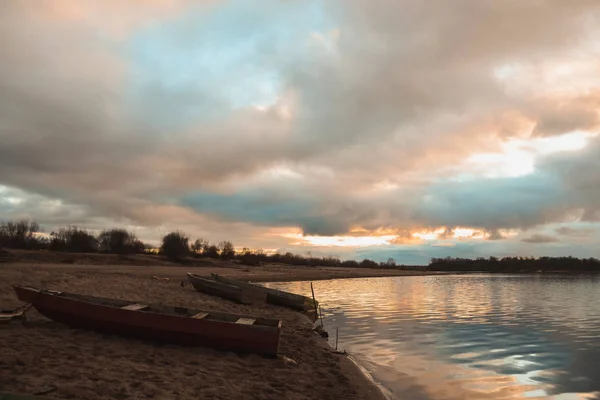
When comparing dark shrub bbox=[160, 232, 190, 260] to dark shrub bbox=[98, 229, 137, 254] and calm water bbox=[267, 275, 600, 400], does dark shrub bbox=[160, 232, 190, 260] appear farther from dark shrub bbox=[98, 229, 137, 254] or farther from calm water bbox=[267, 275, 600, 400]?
calm water bbox=[267, 275, 600, 400]

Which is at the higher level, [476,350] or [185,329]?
[185,329]

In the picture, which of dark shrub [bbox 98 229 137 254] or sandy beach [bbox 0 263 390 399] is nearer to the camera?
sandy beach [bbox 0 263 390 399]

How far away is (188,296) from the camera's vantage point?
24547mm

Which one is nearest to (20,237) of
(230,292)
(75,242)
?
(75,242)

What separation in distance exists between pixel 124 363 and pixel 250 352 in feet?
11.1

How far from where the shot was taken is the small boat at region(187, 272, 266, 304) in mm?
26500

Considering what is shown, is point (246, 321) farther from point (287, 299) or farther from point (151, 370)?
point (287, 299)

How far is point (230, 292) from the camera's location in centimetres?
2650

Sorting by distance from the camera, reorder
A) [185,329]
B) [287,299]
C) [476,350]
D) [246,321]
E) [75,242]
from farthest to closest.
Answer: [75,242] < [287,299] < [476,350] < [246,321] < [185,329]

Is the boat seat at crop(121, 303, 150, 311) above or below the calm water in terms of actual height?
above

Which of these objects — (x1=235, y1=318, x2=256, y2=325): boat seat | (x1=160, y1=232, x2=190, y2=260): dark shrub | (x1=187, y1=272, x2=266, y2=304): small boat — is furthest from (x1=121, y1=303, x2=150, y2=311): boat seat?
(x1=160, y1=232, x2=190, y2=260): dark shrub

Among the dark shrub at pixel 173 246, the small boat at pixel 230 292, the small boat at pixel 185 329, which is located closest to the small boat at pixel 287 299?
the small boat at pixel 230 292

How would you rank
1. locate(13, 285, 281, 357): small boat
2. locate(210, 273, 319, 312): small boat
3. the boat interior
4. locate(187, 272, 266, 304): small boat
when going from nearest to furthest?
1. locate(13, 285, 281, 357): small boat
2. the boat interior
3. locate(187, 272, 266, 304): small boat
4. locate(210, 273, 319, 312): small boat

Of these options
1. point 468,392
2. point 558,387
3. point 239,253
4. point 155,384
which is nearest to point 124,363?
point 155,384
